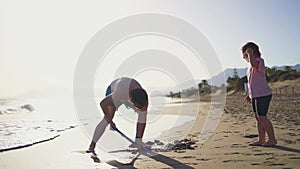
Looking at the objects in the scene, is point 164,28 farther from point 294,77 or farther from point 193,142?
point 294,77

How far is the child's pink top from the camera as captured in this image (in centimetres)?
580

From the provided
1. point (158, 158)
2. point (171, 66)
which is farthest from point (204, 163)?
point (171, 66)

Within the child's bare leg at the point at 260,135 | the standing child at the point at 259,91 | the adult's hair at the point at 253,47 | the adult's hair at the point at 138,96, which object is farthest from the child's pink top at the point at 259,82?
the adult's hair at the point at 138,96

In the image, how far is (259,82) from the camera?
19.1 ft

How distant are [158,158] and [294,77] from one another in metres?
56.9

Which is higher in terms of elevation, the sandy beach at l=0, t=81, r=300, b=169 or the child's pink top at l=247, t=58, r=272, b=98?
the child's pink top at l=247, t=58, r=272, b=98

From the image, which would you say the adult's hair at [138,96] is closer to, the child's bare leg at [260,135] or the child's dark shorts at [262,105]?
the child's dark shorts at [262,105]

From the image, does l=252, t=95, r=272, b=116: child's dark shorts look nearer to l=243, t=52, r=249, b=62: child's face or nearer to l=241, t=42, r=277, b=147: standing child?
l=241, t=42, r=277, b=147: standing child

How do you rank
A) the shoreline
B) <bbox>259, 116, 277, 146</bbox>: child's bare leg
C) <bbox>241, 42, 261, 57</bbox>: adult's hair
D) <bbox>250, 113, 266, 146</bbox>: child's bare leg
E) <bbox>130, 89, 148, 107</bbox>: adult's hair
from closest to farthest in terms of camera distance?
the shoreline, <bbox>130, 89, 148, 107</bbox>: adult's hair, <bbox>259, 116, 277, 146</bbox>: child's bare leg, <bbox>250, 113, 266, 146</bbox>: child's bare leg, <bbox>241, 42, 261, 57</bbox>: adult's hair

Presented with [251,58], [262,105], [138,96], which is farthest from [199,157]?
[251,58]

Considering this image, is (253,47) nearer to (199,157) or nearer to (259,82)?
(259,82)

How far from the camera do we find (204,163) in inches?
183

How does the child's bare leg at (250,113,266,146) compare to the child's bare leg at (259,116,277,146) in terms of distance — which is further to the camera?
the child's bare leg at (250,113,266,146)

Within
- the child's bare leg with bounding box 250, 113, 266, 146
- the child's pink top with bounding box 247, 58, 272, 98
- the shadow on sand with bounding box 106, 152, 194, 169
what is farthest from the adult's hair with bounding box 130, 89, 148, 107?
the child's bare leg with bounding box 250, 113, 266, 146
